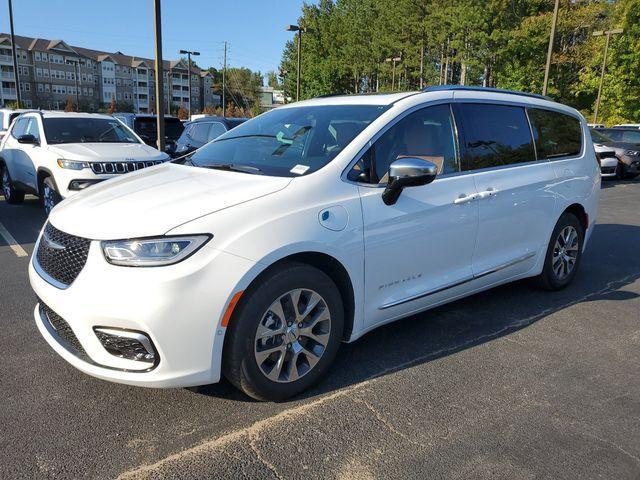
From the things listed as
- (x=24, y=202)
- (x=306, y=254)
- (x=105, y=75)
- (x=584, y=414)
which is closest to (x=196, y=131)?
→ (x=24, y=202)

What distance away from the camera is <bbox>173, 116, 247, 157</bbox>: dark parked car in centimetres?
1095

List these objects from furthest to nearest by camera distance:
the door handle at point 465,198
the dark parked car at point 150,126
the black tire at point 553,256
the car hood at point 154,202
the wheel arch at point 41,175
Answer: the dark parked car at point 150,126
the wheel arch at point 41,175
the black tire at point 553,256
the door handle at point 465,198
the car hood at point 154,202

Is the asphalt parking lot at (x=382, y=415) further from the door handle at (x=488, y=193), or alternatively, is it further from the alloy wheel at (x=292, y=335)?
the door handle at (x=488, y=193)

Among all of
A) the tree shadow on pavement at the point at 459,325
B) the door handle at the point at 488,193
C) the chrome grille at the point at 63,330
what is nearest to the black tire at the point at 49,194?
the chrome grille at the point at 63,330

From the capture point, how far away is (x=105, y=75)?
100m

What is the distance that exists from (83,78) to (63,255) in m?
106

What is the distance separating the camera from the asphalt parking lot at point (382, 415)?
243 centimetres

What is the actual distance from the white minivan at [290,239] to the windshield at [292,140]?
0.02 meters

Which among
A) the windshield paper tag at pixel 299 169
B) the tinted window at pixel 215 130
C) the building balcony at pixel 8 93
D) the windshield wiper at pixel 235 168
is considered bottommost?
the windshield wiper at pixel 235 168

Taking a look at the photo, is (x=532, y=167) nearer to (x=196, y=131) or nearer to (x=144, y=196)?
(x=144, y=196)

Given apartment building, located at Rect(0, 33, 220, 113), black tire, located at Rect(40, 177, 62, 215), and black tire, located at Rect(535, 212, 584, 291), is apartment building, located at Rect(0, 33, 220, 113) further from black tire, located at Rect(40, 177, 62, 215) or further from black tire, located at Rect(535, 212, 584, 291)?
black tire, located at Rect(535, 212, 584, 291)

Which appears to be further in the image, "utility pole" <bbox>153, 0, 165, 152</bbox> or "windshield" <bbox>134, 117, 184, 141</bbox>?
"windshield" <bbox>134, 117, 184, 141</bbox>

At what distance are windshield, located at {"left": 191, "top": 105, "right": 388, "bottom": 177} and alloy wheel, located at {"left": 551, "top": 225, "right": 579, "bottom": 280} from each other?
2.43m

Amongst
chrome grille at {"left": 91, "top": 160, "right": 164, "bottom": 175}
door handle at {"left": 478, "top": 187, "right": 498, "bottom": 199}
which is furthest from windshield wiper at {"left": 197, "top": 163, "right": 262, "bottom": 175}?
chrome grille at {"left": 91, "top": 160, "right": 164, "bottom": 175}
